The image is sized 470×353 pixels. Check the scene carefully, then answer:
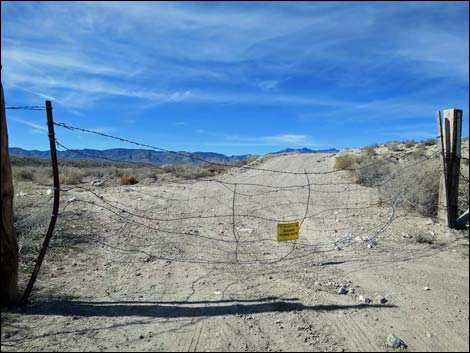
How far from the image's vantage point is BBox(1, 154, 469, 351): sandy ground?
15.3 ft

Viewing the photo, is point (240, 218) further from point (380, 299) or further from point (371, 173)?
point (371, 173)

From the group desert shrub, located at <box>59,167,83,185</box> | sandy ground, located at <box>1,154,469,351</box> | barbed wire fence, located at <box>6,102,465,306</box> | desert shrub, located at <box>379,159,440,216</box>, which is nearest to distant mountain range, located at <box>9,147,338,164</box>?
barbed wire fence, located at <box>6,102,465,306</box>

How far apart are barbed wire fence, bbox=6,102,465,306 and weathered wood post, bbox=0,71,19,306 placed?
87 centimetres

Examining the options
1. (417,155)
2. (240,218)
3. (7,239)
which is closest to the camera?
(7,239)

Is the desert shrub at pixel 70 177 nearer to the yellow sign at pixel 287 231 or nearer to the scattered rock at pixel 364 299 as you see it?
the yellow sign at pixel 287 231

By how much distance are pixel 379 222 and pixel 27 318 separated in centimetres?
792

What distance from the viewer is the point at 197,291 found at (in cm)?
614

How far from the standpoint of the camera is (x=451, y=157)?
28.0 feet

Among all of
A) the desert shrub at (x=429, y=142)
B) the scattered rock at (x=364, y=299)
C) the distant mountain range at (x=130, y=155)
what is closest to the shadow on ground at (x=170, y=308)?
the scattered rock at (x=364, y=299)

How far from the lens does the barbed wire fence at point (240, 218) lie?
27.5ft

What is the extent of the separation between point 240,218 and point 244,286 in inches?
209

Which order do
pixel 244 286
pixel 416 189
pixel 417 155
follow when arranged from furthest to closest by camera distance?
pixel 417 155 → pixel 416 189 → pixel 244 286

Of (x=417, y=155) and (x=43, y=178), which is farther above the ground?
(x=417, y=155)

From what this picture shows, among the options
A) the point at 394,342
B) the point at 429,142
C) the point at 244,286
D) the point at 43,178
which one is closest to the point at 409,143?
the point at 429,142
